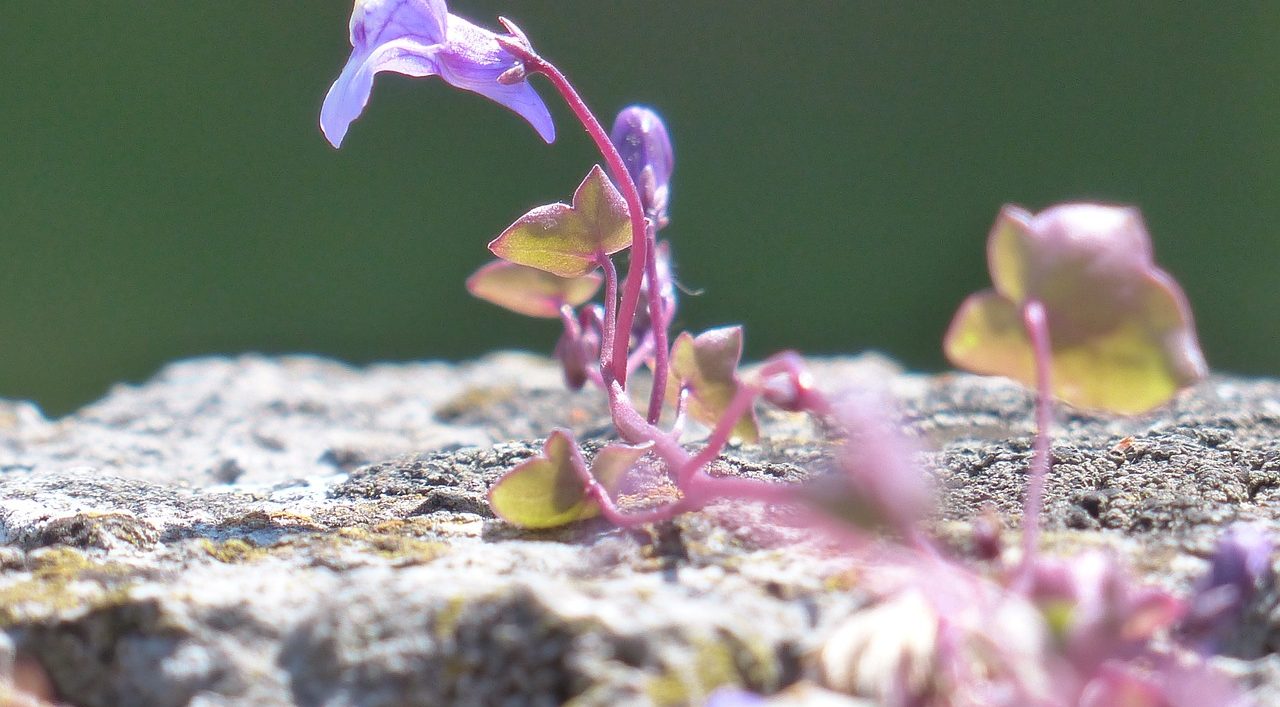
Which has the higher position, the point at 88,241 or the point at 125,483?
the point at 125,483

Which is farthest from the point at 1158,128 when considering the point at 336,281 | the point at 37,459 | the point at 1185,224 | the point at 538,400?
the point at 37,459

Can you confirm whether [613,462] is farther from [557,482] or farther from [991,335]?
[991,335]

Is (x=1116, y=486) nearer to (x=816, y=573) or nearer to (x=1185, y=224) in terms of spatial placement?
(x=816, y=573)

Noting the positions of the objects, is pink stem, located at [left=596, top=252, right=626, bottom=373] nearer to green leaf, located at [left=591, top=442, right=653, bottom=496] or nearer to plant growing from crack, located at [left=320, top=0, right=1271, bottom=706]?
plant growing from crack, located at [left=320, top=0, right=1271, bottom=706]

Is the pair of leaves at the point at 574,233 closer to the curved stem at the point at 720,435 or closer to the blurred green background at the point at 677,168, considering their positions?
the curved stem at the point at 720,435

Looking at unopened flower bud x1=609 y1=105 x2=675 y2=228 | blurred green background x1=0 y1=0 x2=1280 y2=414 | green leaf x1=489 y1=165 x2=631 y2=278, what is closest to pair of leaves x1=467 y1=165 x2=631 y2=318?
green leaf x1=489 y1=165 x2=631 y2=278

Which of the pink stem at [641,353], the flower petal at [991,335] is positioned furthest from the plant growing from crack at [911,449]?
the pink stem at [641,353]

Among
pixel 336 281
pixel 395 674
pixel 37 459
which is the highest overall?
pixel 395 674
